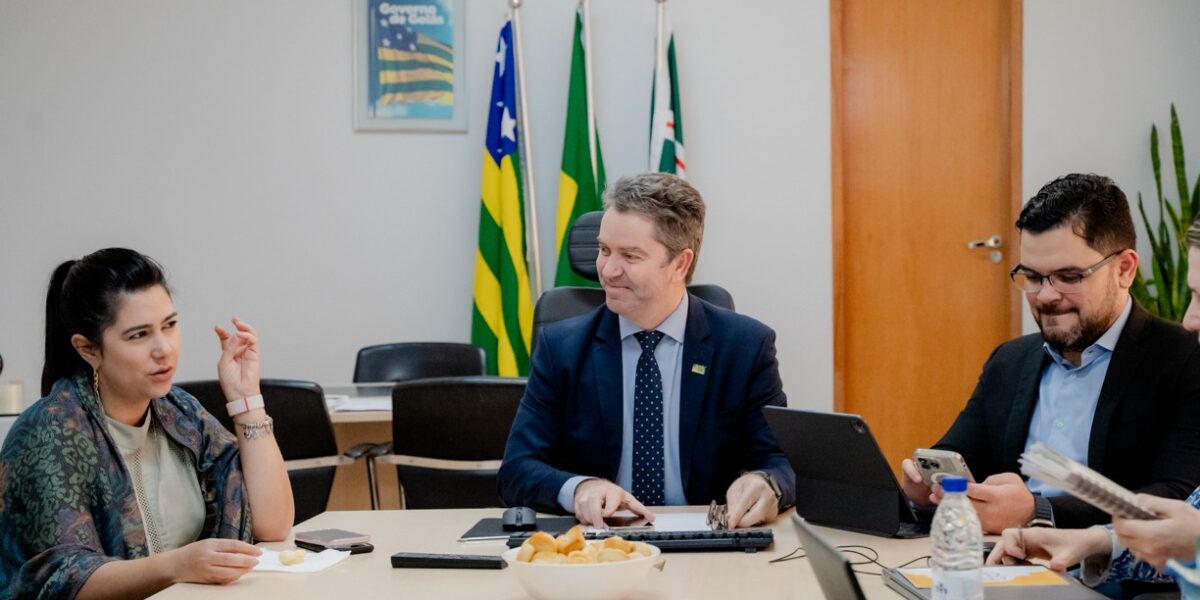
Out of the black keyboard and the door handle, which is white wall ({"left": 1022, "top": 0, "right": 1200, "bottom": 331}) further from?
the black keyboard

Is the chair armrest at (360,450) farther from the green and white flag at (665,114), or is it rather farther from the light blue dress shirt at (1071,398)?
the green and white flag at (665,114)

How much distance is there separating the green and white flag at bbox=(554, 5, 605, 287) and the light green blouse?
3.23 metres

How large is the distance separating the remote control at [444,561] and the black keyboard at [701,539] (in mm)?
117

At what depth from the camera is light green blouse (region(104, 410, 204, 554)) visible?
2086 millimetres

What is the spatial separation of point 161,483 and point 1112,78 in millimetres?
4827

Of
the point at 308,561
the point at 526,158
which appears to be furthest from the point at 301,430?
the point at 526,158

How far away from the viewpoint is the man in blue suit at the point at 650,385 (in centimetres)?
249

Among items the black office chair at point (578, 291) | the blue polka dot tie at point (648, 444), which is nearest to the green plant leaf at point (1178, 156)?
the black office chair at point (578, 291)

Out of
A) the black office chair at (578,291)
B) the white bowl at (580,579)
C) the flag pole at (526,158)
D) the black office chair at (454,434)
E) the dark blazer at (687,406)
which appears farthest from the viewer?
the flag pole at (526,158)

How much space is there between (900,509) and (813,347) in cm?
350

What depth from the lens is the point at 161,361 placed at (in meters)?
2.08

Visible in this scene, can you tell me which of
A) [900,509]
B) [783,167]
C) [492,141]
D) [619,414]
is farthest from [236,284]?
[900,509]

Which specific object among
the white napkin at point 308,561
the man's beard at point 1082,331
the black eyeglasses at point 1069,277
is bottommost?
the white napkin at point 308,561

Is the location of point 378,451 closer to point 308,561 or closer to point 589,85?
point 308,561
